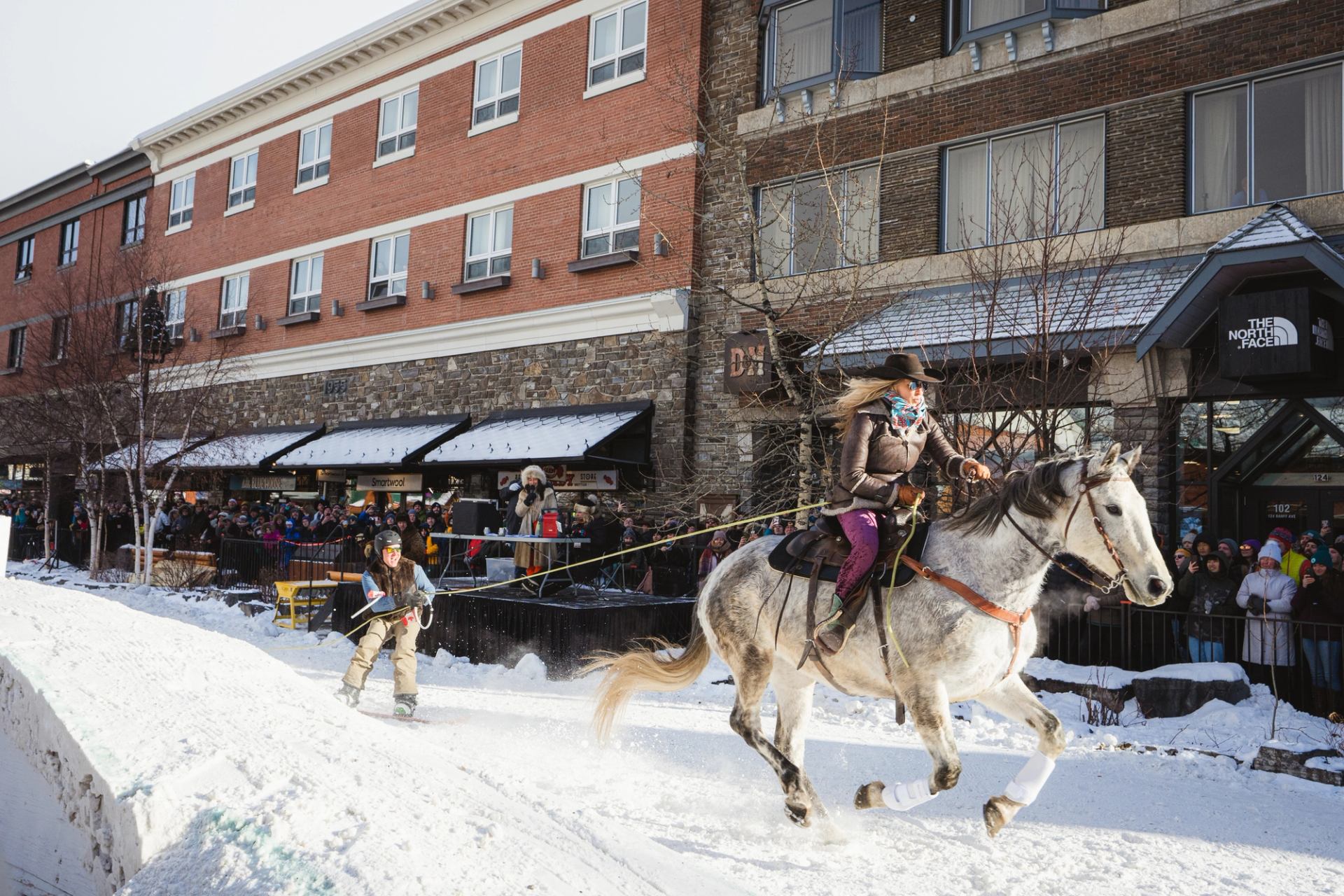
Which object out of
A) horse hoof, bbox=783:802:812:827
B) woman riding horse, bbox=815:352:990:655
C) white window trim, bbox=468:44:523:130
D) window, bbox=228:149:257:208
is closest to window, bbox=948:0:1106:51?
white window trim, bbox=468:44:523:130

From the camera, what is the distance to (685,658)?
693cm

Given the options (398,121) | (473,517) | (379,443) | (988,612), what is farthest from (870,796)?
(398,121)

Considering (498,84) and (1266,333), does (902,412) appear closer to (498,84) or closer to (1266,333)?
(1266,333)

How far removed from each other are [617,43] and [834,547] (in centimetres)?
1739

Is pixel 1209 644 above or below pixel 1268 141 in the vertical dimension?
below

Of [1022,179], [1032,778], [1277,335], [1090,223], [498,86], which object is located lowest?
[1032,778]

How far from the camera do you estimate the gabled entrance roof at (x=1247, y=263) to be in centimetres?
1119

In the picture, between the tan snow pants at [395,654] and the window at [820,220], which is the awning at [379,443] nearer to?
the window at [820,220]

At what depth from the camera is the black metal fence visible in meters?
9.01

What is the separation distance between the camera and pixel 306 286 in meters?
26.8

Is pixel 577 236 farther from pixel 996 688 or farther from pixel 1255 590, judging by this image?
pixel 996 688

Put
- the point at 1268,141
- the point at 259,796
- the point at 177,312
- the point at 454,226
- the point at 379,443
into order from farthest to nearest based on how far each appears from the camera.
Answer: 1. the point at 177,312
2. the point at 454,226
3. the point at 379,443
4. the point at 1268,141
5. the point at 259,796

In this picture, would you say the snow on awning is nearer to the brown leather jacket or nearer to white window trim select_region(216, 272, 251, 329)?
white window trim select_region(216, 272, 251, 329)

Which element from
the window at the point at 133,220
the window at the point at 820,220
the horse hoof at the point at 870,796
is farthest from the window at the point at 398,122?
the horse hoof at the point at 870,796
